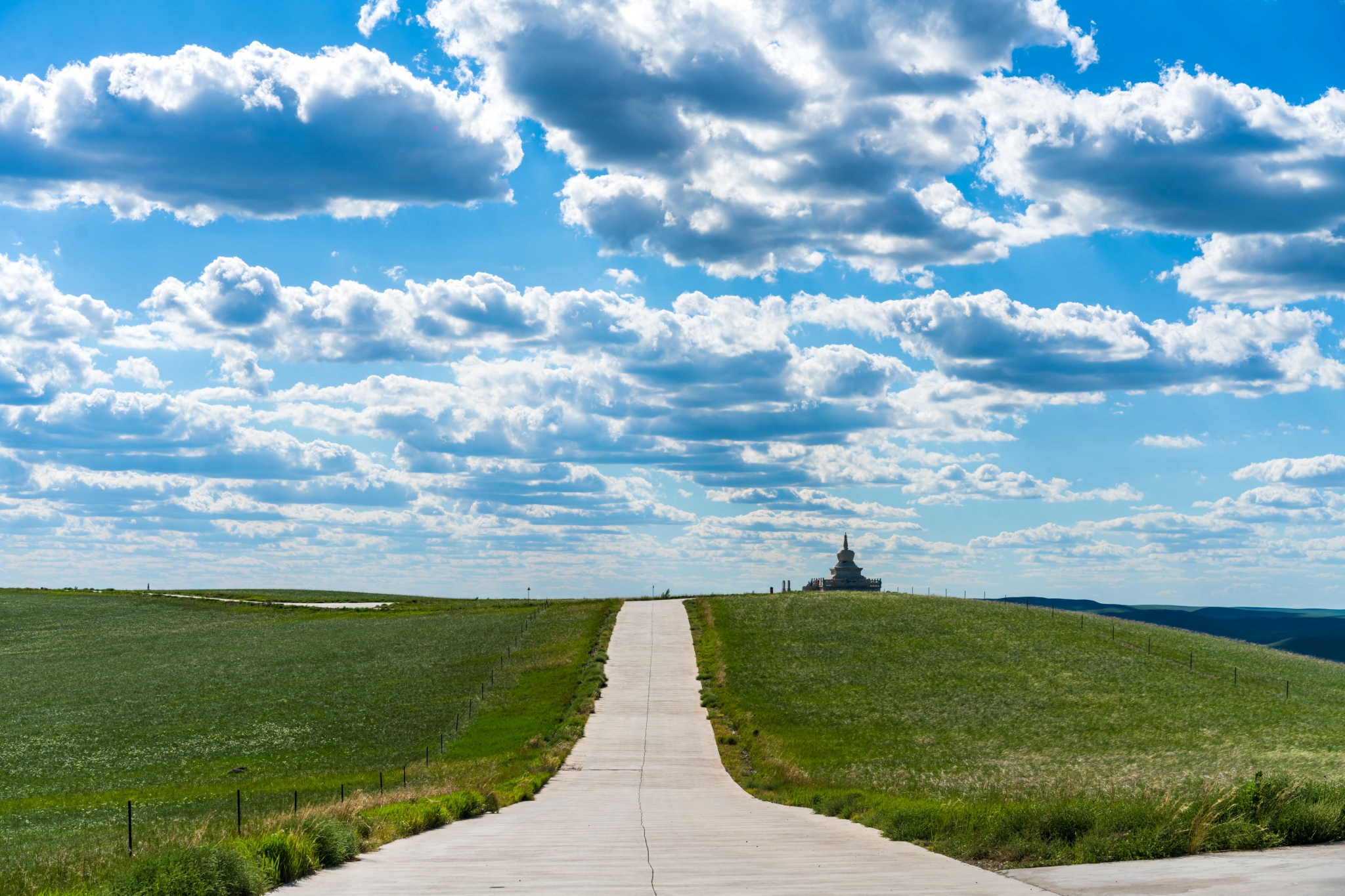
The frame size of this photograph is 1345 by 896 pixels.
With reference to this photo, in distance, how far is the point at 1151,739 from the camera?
3928 cm

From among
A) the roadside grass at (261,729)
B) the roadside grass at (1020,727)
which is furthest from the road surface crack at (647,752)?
the roadside grass at (1020,727)

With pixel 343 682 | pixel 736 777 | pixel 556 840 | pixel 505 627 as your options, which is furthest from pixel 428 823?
pixel 505 627

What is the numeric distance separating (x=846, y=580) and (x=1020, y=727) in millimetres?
62959

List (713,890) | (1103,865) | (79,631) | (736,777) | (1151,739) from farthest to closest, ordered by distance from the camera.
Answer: (79,631) → (1151,739) → (736,777) → (1103,865) → (713,890)

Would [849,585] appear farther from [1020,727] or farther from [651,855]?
[651,855]

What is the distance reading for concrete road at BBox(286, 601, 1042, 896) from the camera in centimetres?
1044

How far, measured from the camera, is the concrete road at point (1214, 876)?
938cm

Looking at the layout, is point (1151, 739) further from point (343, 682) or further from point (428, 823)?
point (343, 682)

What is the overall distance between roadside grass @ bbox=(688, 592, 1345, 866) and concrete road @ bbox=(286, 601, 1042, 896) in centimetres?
128

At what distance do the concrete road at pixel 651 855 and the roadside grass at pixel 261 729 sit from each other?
1.17m

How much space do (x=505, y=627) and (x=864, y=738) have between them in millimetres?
38618

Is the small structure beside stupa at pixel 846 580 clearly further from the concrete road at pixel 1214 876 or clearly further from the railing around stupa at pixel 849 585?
the concrete road at pixel 1214 876

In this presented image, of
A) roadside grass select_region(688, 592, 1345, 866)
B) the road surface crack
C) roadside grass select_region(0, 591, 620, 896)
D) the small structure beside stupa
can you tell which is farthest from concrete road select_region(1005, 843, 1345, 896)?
the small structure beside stupa

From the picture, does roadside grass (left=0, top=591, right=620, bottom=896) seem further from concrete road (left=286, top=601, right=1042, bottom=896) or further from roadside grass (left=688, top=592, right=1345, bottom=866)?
roadside grass (left=688, top=592, right=1345, bottom=866)
